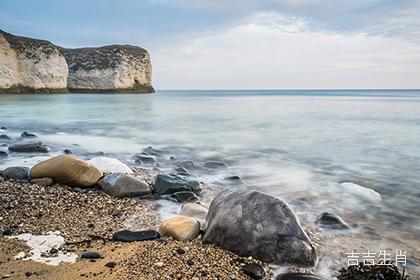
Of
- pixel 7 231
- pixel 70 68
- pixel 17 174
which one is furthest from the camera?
pixel 70 68

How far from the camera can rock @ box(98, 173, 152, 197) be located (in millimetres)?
5496

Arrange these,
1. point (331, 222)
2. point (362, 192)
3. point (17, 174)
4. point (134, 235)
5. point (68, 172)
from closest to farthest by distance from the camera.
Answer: point (134, 235) < point (331, 222) < point (68, 172) < point (17, 174) < point (362, 192)

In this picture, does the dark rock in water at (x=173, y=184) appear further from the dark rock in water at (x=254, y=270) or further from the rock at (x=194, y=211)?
the dark rock in water at (x=254, y=270)

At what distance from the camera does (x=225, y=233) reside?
375 centimetres

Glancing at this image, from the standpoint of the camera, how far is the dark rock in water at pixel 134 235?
389cm

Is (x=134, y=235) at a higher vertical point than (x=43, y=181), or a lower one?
lower

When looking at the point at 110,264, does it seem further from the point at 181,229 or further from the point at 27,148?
the point at 27,148

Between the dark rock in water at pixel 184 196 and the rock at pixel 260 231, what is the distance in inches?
62.4

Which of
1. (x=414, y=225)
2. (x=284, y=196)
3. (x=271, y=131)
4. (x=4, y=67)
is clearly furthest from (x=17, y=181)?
(x=4, y=67)

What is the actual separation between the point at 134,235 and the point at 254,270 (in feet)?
4.70

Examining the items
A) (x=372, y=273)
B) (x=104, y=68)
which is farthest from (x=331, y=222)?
(x=104, y=68)

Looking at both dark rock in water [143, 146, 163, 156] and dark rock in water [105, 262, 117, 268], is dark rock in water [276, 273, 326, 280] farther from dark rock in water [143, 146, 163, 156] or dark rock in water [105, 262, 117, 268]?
dark rock in water [143, 146, 163, 156]

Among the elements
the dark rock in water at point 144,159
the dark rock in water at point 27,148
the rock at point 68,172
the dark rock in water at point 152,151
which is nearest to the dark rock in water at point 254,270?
the rock at point 68,172

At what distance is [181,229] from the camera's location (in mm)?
4023
